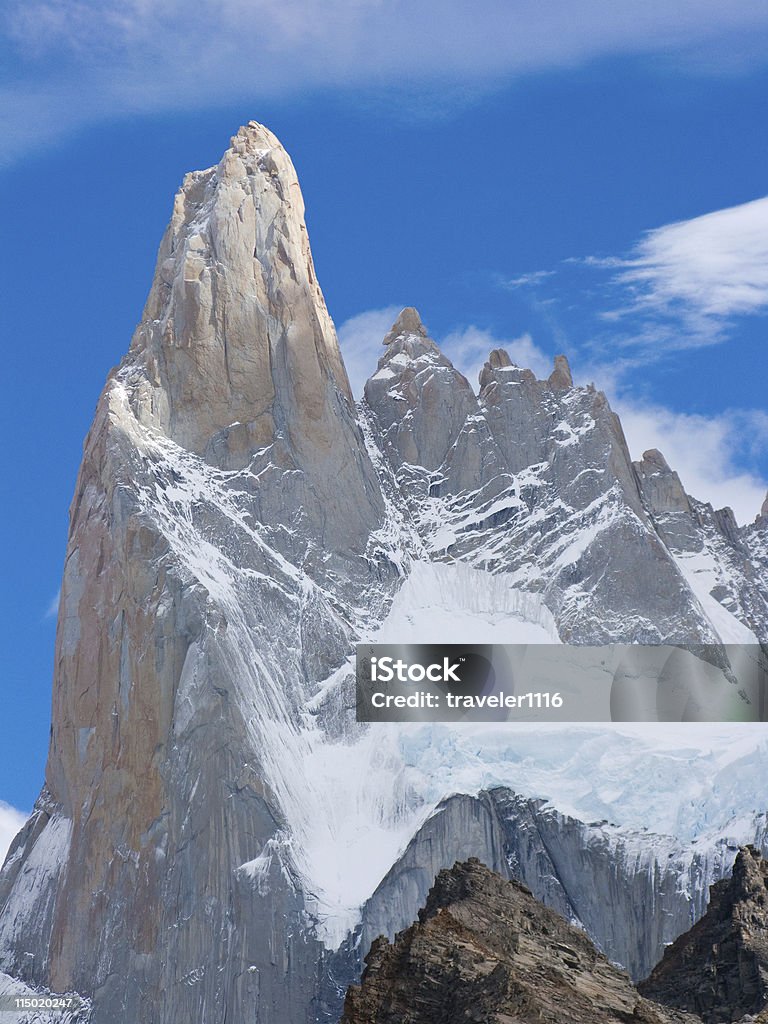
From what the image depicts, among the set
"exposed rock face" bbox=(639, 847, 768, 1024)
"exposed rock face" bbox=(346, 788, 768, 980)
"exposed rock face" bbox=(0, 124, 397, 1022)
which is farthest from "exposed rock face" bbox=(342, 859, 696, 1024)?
"exposed rock face" bbox=(346, 788, 768, 980)

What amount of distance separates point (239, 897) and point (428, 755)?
1838 centimetres

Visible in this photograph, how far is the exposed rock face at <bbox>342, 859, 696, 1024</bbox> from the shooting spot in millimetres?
65500

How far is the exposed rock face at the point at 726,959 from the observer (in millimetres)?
80125

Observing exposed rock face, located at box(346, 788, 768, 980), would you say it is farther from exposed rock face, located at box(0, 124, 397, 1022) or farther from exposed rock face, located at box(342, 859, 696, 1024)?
exposed rock face, located at box(342, 859, 696, 1024)

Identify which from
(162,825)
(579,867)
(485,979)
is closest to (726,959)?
(485,979)

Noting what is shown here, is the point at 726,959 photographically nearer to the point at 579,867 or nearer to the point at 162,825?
the point at 162,825

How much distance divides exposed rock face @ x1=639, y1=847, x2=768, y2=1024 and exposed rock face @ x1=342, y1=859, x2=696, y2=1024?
269 inches

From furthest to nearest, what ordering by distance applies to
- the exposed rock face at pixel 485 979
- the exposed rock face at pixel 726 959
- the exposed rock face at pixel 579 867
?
1. the exposed rock face at pixel 579 867
2. the exposed rock face at pixel 726 959
3. the exposed rock face at pixel 485 979

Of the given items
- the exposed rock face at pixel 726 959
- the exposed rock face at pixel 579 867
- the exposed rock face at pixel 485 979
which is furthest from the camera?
the exposed rock face at pixel 579 867

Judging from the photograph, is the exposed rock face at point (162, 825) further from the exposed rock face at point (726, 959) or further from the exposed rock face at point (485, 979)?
the exposed rock face at point (485, 979)

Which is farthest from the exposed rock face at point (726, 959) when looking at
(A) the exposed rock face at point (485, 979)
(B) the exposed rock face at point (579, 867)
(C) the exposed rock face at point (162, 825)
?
(B) the exposed rock face at point (579, 867)

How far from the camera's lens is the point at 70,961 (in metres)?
186

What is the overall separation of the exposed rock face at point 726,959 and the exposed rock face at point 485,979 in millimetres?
6842

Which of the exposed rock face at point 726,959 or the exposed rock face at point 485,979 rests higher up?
the exposed rock face at point 726,959
